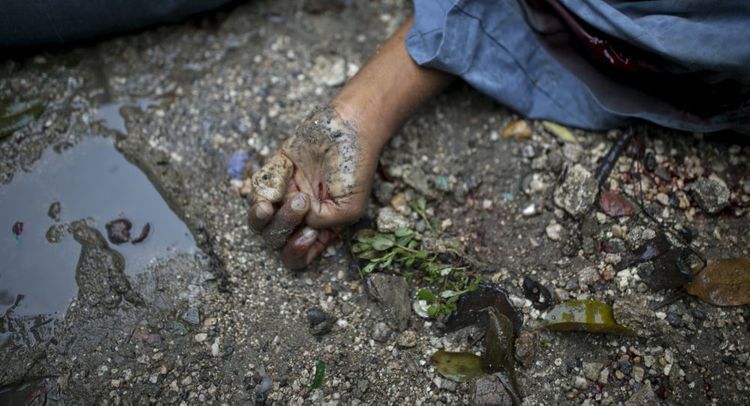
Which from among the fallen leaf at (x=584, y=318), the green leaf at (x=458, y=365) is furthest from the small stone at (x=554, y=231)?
the green leaf at (x=458, y=365)

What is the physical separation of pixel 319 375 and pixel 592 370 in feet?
2.49

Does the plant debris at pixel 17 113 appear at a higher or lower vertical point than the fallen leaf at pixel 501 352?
higher

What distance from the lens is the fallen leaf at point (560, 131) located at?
6.87 feet

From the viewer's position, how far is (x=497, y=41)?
79.4 inches

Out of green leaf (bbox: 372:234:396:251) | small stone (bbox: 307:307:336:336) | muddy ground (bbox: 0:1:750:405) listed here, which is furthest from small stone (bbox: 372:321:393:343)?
green leaf (bbox: 372:234:396:251)

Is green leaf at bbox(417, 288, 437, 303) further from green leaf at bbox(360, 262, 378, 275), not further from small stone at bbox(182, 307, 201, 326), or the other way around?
small stone at bbox(182, 307, 201, 326)

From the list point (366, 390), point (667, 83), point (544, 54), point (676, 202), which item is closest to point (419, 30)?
point (544, 54)

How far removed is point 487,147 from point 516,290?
530 mm

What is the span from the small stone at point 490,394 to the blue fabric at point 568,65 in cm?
90

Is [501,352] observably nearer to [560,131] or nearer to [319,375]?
[319,375]

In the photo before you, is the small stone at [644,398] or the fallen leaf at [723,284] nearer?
the small stone at [644,398]

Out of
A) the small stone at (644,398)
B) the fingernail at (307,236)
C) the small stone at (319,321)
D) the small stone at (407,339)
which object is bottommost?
the small stone at (644,398)

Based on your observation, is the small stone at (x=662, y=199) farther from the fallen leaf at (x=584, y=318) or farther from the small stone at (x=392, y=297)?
the small stone at (x=392, y=297)

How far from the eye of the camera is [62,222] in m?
2.01
